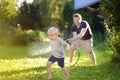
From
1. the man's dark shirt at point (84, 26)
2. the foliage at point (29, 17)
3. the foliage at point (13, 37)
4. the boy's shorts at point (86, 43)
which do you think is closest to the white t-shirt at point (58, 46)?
the man's dark shirt at point (84, 26)

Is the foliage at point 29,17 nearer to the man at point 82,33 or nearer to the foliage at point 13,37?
the foliage at point 13,37

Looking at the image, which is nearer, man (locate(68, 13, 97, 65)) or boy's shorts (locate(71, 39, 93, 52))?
man (locate(68, 13, 97, 65))

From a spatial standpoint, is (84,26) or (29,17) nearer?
(84,26)

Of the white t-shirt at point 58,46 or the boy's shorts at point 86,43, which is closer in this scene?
the white t-shirt at point 58,46

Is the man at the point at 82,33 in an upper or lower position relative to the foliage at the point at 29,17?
lower

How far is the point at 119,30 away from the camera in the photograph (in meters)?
12.1

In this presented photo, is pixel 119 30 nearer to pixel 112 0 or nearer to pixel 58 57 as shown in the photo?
pixel 112 0

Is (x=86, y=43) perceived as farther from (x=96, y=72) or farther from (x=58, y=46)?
(x=58, y=46)

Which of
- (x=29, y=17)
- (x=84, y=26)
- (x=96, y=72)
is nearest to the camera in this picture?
(x=96, y=72)

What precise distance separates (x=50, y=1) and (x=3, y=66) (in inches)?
1631

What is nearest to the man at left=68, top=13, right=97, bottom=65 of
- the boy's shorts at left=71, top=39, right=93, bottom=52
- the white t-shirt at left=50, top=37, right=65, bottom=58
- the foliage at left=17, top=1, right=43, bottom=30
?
the boy's shorts at left=71, top=39, right=93, bottom=52

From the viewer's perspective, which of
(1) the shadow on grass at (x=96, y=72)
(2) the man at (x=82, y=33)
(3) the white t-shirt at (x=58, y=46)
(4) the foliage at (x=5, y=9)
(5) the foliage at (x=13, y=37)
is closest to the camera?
(3) the white t-shirt at (x=58, y=46)

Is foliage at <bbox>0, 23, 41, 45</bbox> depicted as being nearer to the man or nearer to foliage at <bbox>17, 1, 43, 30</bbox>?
foliage at <bbox>17, 1, 43, 30</bbox>

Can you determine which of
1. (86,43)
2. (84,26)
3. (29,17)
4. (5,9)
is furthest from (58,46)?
(29,17)
